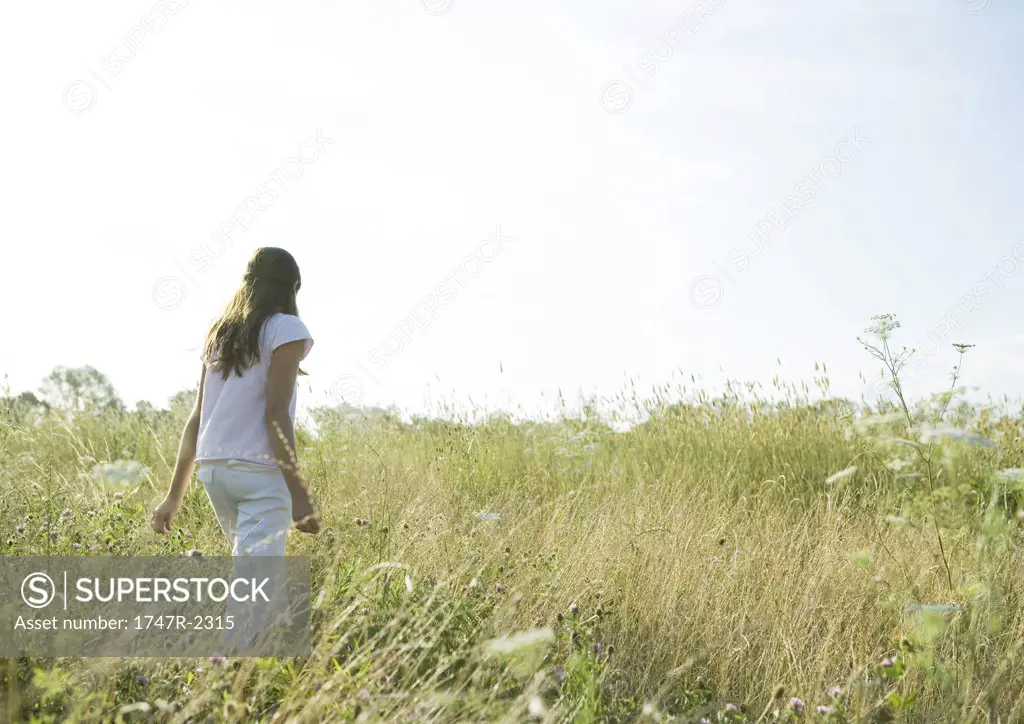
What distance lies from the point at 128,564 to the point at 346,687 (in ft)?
5.25

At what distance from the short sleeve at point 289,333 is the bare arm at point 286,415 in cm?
2

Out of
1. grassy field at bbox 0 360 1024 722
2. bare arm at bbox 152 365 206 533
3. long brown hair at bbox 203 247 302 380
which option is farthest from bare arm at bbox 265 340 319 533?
Answer: bare arm at bbox 152 365 206 533

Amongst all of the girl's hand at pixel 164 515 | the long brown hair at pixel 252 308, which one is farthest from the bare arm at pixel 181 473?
the long brown hair at pixel 252 308

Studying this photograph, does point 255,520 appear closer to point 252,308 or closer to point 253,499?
point 253,499

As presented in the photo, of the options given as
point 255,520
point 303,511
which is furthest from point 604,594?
point 255,520

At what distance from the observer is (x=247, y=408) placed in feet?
10.5

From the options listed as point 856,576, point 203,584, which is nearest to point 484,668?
point 203,584

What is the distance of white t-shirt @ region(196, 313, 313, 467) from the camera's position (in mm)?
3148

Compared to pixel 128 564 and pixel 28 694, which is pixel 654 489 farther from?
pixel 28 694

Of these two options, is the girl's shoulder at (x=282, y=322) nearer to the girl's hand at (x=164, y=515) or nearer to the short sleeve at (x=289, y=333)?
the short sleeve at (x=289, y=333)

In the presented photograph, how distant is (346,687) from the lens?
100 inches

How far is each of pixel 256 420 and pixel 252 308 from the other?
46 cm

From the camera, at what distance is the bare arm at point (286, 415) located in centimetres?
311

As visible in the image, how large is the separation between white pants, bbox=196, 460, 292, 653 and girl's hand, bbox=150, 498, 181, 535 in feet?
0.98
